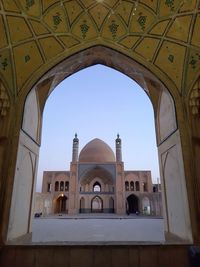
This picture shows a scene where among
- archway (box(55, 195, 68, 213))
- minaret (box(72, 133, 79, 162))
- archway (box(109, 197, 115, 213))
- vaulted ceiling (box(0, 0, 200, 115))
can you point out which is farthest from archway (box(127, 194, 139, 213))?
vaulted ceiling (box(0, 0, 200, 115))

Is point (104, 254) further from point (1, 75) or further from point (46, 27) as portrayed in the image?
point (46, 27)

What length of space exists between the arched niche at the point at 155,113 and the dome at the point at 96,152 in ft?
70.3

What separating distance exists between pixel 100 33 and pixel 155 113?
2.50 metres

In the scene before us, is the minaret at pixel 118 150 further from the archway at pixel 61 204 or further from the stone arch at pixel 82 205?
the archway at pixel 61 204

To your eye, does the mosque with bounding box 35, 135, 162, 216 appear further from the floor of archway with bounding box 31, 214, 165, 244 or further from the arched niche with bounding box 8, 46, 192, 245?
the arched niche with bounding box 8, 46, 192, 245

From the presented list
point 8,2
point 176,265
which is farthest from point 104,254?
point 8,2

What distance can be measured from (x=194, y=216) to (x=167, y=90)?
2.63 m

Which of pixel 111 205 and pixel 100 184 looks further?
pixel 100 184

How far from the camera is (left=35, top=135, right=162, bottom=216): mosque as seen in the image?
23656 mm

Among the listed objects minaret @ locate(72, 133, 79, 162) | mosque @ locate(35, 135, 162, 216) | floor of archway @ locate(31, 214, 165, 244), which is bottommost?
floor of archway @ locate(31, 214, 165, 244)

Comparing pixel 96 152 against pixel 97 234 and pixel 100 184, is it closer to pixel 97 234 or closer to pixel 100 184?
pixel 100 184

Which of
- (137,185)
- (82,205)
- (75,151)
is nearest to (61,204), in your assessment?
(82,205)

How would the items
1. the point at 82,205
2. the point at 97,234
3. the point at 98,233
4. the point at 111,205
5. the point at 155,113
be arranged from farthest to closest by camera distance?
the point at 111,205 < the point at 82,205 < the point at 98,233 < the point at 97,234 < the point at 155,113

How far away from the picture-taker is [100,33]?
4.68 metres
